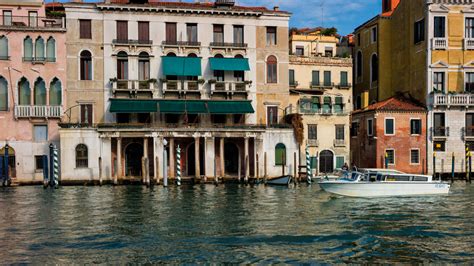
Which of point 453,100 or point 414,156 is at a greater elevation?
point 453,100

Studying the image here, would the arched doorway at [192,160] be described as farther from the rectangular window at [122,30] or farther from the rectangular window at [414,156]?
the rectangular window at [414,156]

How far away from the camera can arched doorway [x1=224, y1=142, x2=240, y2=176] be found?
3959 centimetres

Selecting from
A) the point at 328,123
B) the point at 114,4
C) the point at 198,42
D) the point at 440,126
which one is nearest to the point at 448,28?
the point at 440,126

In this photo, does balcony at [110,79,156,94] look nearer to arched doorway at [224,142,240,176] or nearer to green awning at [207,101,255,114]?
green awning at [207,101,255,114]

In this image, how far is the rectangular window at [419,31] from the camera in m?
40.4

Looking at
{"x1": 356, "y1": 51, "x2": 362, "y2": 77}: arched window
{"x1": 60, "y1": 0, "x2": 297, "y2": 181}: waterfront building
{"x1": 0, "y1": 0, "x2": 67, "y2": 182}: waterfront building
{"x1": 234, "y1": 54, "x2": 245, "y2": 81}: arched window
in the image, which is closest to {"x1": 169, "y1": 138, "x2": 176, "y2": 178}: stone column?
{"x1": 60, "y1": 0, "x2": 297, "y2": 181}: waterfront building

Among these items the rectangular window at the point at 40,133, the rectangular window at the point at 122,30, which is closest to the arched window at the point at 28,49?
the rectangular window at the point at 40,133

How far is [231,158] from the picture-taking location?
131 feet

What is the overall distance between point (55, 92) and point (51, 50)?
2.95m

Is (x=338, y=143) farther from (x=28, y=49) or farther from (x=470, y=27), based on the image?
(x=28, y=49)

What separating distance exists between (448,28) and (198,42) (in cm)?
1866

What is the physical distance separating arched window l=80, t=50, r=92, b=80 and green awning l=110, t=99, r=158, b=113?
8.44 feet

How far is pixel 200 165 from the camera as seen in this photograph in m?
39.2

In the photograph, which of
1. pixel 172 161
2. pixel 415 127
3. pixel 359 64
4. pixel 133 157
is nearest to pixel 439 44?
pixel 415 127
